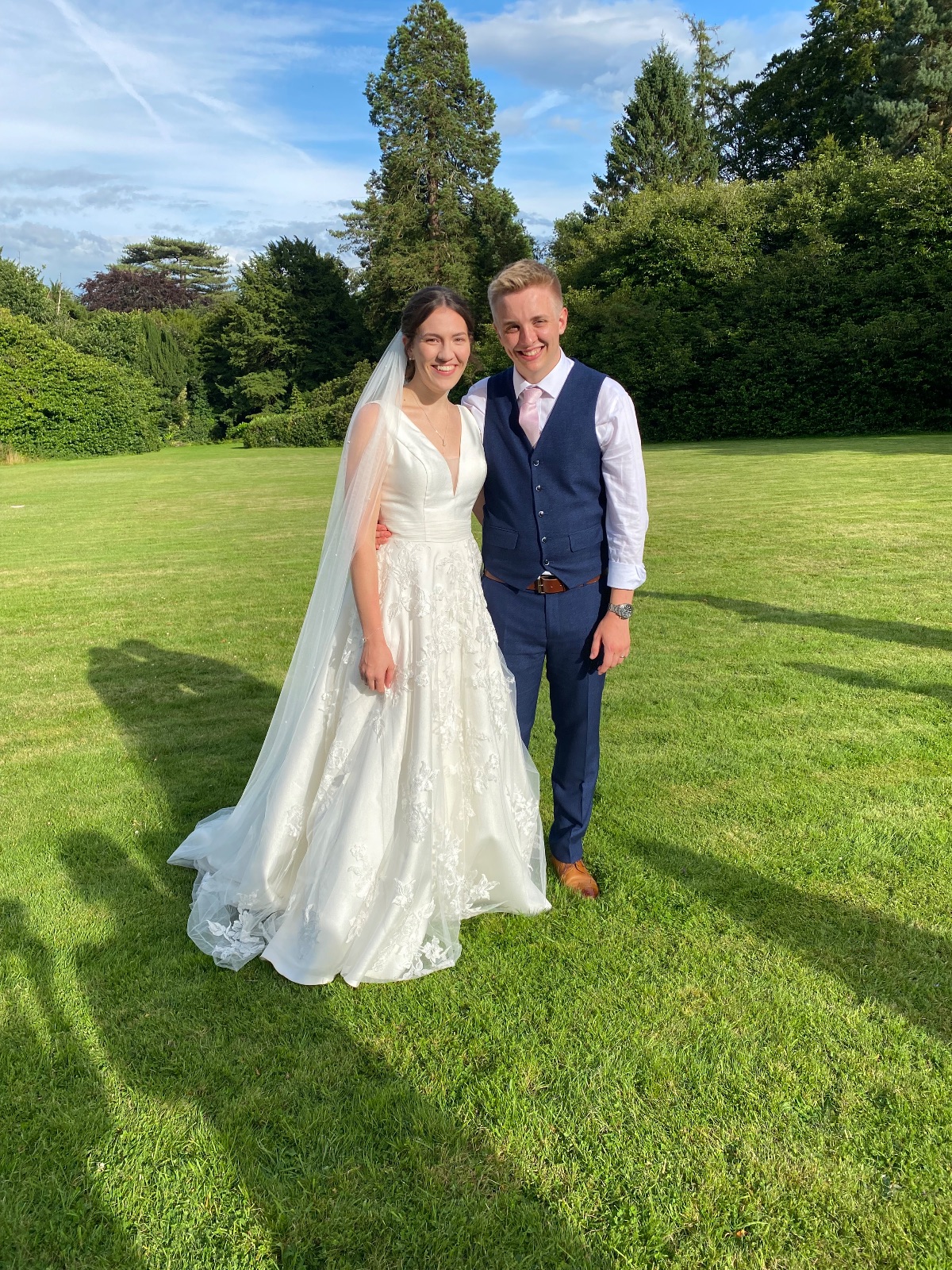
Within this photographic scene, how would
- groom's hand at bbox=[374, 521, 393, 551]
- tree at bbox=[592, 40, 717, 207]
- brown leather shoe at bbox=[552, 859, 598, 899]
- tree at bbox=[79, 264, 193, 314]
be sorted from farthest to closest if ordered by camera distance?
tree at bbox=[79, 264, 193, 314], tree at bbox=[592, 40, 717, 207], brown leather shoe at bbox=[552, 859, 598, 899], groom's hand at bbox=[374, 521, 393, 551]

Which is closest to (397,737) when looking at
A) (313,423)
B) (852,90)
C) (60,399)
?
(60,399)

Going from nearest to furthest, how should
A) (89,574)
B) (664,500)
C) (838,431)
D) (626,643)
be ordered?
1. (626,643)
2. (89,574)
3. (664,500)
4. (838,431)

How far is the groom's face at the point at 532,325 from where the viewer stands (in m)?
2.96

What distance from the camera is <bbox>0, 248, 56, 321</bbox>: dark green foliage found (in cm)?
4125

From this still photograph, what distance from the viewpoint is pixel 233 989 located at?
2.95 m

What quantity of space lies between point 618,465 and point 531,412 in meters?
0.37

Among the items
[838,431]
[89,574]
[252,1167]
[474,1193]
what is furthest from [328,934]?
[838,431]

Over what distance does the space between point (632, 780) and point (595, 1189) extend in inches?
100.0

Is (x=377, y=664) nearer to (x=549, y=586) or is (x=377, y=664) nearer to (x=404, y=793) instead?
(x=404, y=793)

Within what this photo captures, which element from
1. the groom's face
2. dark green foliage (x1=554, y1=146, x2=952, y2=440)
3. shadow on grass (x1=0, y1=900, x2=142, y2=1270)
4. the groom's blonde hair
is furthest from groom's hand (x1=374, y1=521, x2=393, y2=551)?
dark green foliage (x1=554, y1=146, x2=952, y2=440)

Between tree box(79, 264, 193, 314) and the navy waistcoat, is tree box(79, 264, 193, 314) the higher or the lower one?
the higher one

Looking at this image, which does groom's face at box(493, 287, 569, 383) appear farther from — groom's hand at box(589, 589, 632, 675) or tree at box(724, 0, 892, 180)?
tree at box(724, 0, 892, 180)

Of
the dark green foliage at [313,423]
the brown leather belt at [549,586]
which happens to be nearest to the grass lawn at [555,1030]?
the brown leather belt at [549,586]

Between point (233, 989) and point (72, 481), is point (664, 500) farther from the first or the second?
point (72, 481)
